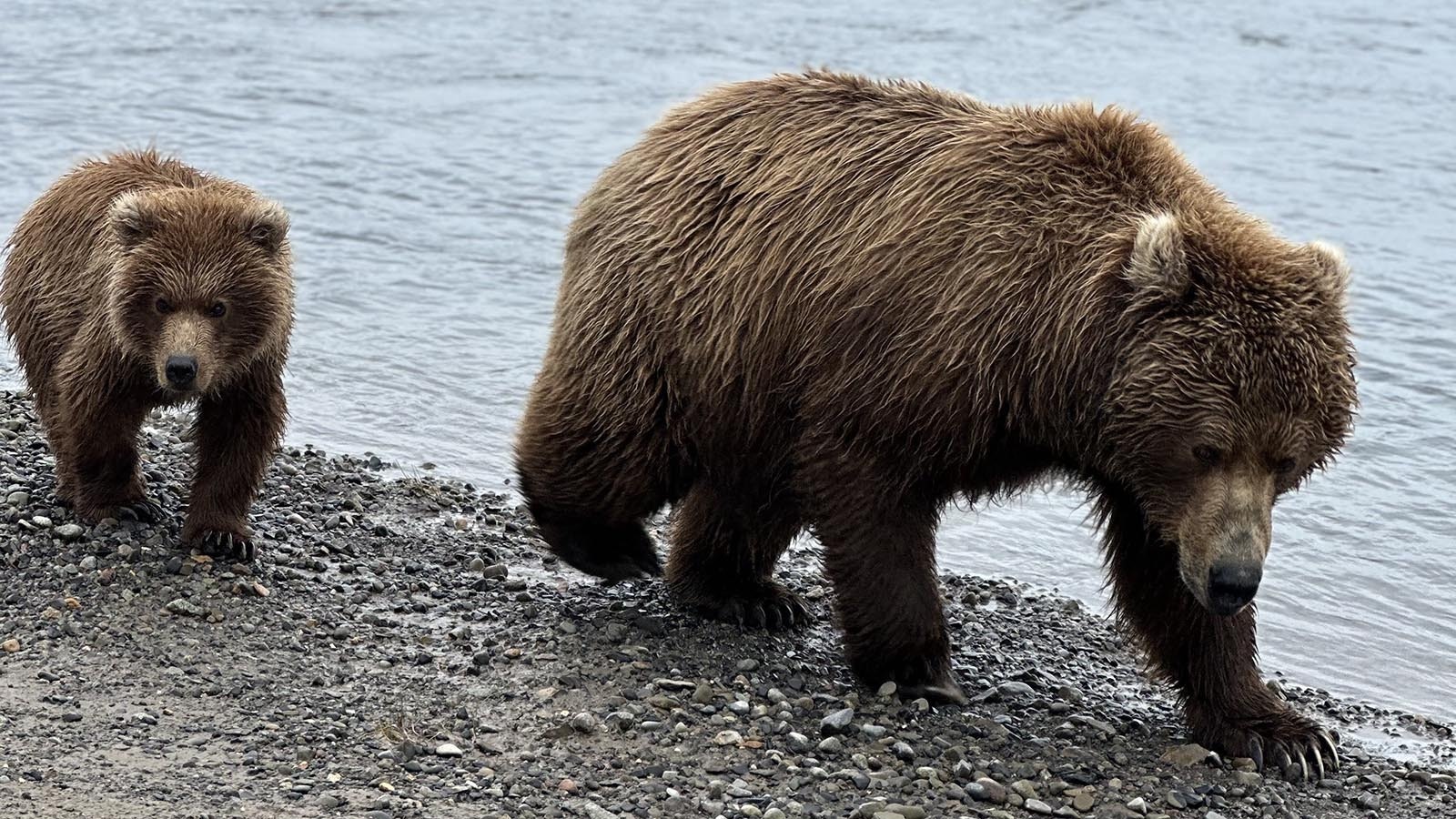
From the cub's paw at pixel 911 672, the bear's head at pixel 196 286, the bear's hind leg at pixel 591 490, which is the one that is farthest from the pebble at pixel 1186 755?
the bear's head at pixel 196 286

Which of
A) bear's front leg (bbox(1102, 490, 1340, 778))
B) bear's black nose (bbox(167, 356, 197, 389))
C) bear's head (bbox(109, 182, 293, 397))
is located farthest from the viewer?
bear's head (bbox(109, 182, 293, 397))

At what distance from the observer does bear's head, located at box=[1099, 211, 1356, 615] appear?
5.45 meters

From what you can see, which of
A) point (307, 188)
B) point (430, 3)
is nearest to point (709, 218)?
point (307, 188)

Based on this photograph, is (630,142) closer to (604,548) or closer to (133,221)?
(133,221)

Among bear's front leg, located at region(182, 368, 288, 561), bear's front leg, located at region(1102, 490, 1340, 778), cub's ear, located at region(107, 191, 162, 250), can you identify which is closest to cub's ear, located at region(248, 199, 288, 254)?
cub's ear, located at region(107, 191, 162, 250)

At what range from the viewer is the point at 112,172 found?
785cm

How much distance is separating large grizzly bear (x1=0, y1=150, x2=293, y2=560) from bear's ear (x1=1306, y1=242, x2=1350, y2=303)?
3.94m

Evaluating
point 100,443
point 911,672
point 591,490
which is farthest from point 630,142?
point 911,672

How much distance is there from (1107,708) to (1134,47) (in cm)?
1537

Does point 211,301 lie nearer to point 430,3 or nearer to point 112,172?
point 112,172

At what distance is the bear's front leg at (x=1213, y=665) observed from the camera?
6246mm

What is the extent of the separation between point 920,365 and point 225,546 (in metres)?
2.93

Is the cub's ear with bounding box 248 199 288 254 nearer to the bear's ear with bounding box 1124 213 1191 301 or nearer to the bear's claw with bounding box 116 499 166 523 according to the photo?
the bear's claw with bounding box 116 499 166 523

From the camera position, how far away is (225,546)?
283 inches
